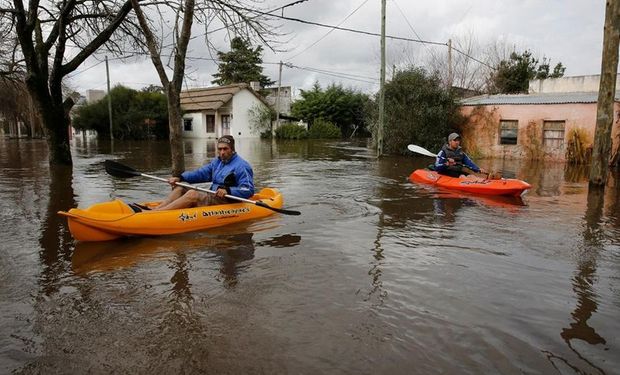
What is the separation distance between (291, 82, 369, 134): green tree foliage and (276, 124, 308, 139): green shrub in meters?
3.62

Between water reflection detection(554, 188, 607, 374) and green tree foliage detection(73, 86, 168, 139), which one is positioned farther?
green tree foliage detection(73, 86, 168, 139)

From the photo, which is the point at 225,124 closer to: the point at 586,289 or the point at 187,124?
the point at 187,124

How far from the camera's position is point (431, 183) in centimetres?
1193

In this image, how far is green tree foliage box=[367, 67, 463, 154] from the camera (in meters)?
21.1

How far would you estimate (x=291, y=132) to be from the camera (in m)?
40.3

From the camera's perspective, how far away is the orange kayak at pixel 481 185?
398 inches

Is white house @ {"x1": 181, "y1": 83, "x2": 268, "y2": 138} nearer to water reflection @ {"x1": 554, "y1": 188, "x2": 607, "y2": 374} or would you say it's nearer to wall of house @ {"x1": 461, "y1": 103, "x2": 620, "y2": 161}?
wall of house @ {"x1": 461, "y1": 103, "x2": 620, "y2": 161}

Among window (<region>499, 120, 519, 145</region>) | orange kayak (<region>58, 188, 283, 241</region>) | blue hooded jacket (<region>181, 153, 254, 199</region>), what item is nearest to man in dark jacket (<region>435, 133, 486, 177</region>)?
blue hooded jacket (<region>181, 153, 254, 199</region>)

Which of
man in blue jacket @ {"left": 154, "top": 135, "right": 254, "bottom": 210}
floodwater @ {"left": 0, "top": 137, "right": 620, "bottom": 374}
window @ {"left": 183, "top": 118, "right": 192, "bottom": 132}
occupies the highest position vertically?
window @ {"left": 183, "top": 118, "right": 192, "bottom": 132}

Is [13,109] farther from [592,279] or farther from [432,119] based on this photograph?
[592,279]

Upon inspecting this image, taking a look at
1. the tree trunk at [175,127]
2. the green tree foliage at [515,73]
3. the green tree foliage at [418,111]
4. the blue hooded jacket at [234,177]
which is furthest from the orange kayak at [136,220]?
the green tree foliage at [515,73]

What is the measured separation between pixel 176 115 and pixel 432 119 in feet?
48.0

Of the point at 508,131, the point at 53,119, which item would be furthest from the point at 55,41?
the point at 508,131

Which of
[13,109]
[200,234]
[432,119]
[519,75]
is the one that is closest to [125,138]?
[13,109]
